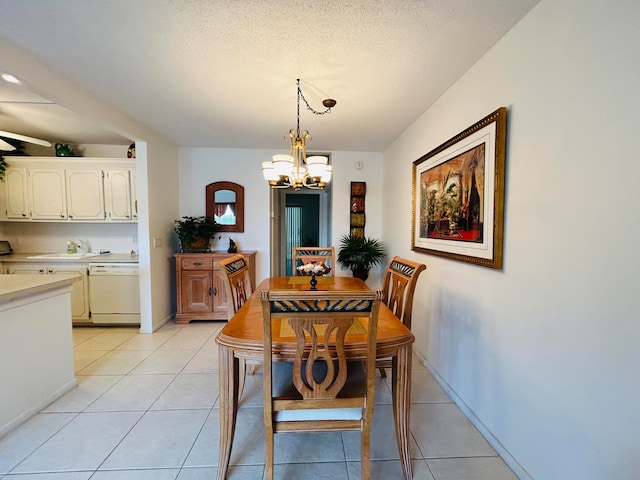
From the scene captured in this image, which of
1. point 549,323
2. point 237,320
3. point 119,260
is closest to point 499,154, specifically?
point 549,323

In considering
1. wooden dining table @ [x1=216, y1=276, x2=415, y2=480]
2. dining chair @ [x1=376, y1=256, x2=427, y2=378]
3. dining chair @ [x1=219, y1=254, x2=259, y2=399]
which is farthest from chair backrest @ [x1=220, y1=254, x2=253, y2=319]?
dining chair @ [x1=376, y1=256, x2=427, y2=378]

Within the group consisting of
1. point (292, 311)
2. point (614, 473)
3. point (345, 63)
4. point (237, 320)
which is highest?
point (345, 63)

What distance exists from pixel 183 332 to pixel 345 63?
3.31m

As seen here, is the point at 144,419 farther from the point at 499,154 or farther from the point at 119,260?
the point at 499,154

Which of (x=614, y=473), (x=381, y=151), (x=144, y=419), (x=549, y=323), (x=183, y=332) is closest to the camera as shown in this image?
(x=614, y=473)

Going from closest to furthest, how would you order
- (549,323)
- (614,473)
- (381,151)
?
(614,473) → (549,323) → (381,151)

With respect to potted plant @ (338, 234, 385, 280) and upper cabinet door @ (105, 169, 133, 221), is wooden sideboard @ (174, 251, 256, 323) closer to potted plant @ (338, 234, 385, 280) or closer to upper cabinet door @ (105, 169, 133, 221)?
upper cabinet door @ (105, 169, 133, 221)

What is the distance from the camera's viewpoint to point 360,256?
3.76m

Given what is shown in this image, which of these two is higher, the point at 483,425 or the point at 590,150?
the point at 590,150

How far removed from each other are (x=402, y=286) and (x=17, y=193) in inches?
187

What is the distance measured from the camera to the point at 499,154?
59.7 inches

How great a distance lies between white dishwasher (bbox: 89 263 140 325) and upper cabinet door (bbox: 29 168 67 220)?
93 cm

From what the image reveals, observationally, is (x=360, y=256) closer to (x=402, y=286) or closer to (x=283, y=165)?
(x=402, y=286)

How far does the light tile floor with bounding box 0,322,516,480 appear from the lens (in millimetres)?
1424
